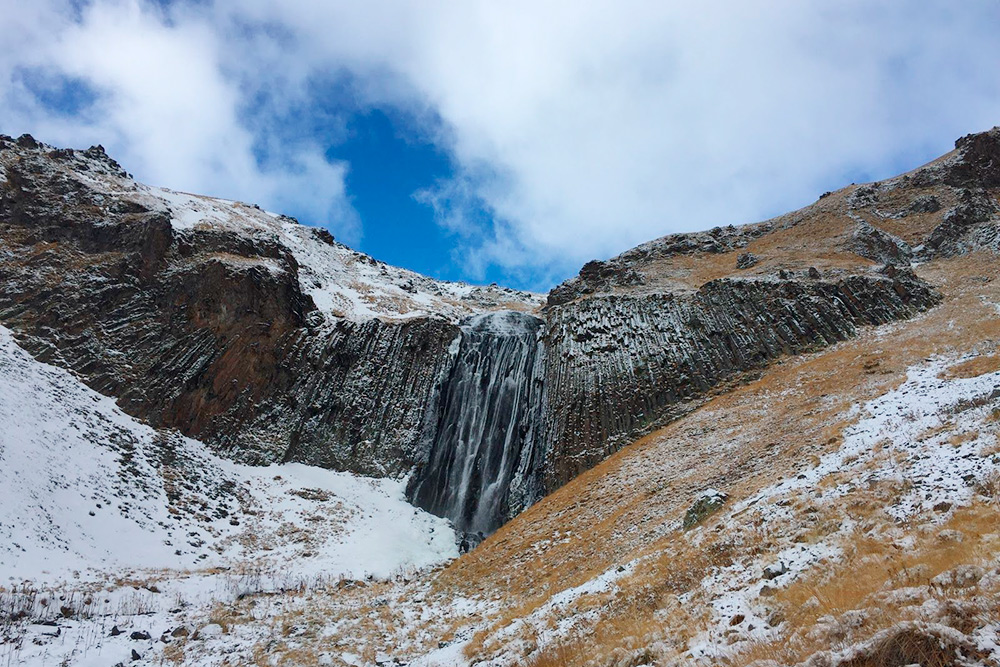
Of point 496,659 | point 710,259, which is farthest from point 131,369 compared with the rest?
point 710,259

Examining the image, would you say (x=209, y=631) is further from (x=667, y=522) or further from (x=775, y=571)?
(x=775, y=571)

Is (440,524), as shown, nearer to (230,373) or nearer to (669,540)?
(230,373)

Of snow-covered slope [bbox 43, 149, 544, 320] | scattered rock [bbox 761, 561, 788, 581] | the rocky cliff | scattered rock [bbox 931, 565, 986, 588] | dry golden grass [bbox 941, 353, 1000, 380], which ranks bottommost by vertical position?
scattered rock [bbox 931, 565, 986, 588]

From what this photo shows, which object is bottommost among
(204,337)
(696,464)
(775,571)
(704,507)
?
(775,571)

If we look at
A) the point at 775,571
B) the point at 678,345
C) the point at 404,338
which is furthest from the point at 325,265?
the point at 775,571

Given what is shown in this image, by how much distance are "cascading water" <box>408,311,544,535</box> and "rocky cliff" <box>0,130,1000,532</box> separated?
12 cm

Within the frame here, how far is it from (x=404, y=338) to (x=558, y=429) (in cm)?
1412

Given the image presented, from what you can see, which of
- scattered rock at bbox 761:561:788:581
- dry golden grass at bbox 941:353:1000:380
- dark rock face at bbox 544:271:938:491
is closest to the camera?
scattered rock at bbox 761:561:788:581

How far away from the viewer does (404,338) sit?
39375mm

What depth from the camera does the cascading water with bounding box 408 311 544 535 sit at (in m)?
30.4

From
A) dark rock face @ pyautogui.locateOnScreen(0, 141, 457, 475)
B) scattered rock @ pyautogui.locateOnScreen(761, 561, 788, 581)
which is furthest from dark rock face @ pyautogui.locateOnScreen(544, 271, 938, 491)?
scattered rock @ pyautogui.locateOnScreen(761, 561, 788, 581)

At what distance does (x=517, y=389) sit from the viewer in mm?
35094

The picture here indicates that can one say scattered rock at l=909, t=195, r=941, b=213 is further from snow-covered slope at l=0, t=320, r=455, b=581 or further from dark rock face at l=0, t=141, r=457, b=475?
snow-covered slope at l=0, t=320, r=455, b=581

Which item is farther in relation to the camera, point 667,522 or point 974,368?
point 974,368
